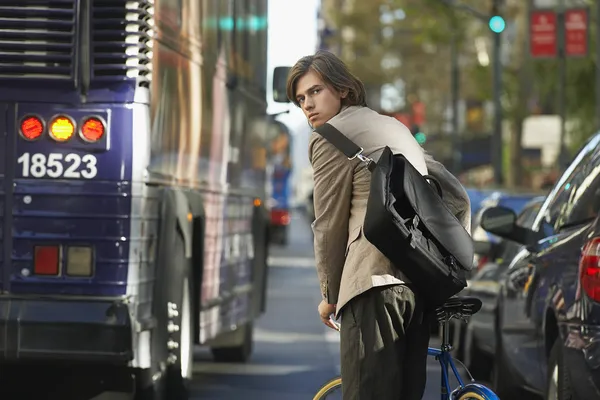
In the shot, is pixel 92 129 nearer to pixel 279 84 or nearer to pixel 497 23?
pixel 279 84

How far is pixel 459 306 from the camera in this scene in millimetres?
6176

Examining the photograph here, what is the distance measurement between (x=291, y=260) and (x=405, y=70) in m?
40.2

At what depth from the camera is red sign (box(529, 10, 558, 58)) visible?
35.5 metres

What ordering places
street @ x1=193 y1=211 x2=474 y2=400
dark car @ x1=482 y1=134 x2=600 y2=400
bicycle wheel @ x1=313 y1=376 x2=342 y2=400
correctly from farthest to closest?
street @ x1=193 y1=211 x2=474 y2=400
dark car @ x1=482 y1=134 x2=600 y2=400
bicycle wheel @ x1=313 y1=376 x2=342 y2=400

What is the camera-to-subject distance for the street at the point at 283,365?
39.7 ft

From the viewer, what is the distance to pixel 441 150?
7688cm

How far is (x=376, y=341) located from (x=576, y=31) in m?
30.2

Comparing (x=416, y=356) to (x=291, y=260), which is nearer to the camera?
(x=416, y=356)

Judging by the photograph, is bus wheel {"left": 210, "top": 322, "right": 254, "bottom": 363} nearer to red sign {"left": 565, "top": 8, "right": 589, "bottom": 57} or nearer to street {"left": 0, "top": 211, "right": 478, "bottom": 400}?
street {"left": 0, "top": 211, "right": 478, "bottom": 400}

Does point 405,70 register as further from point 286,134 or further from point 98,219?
point 98,219

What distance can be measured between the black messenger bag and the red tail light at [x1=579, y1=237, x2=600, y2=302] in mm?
1644

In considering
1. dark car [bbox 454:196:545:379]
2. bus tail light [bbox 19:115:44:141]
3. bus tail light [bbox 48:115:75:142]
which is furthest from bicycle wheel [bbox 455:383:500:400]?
dark car [bbox 454:196:545:379]

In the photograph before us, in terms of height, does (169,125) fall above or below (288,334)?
above

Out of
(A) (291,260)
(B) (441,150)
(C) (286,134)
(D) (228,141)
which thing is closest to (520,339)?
(D) (228,141)
